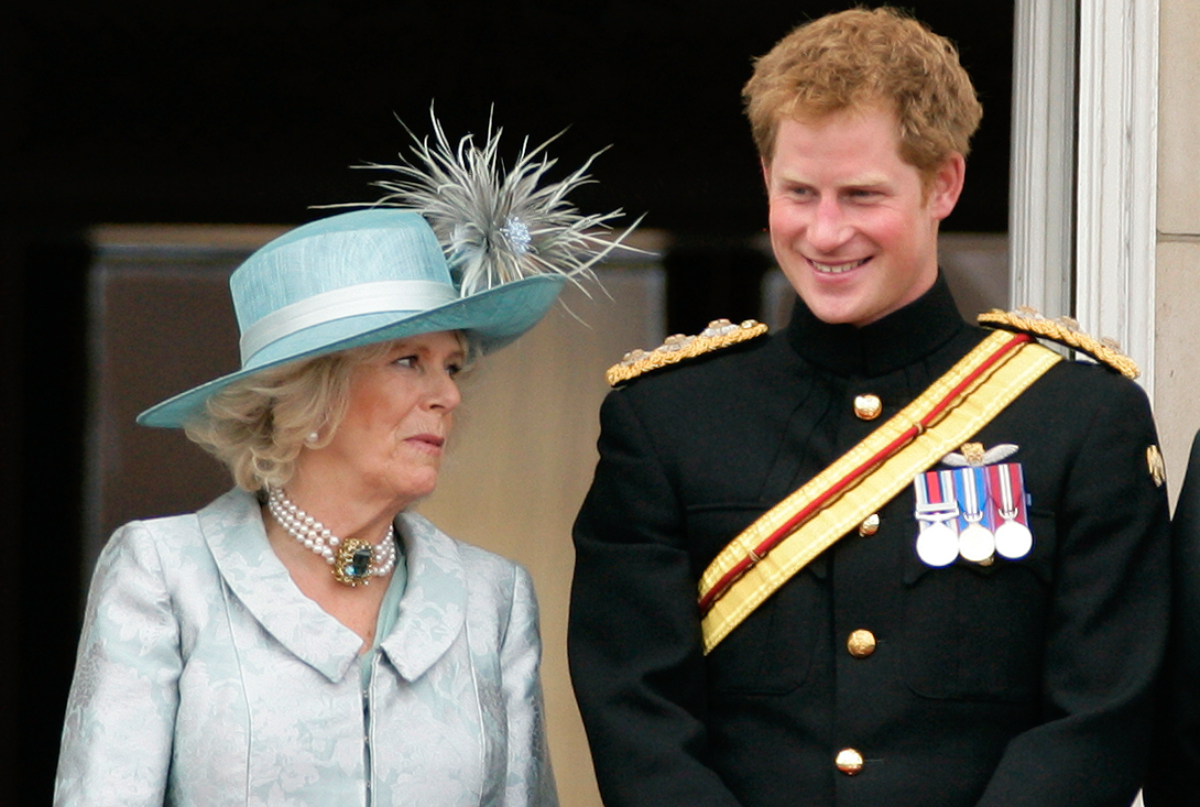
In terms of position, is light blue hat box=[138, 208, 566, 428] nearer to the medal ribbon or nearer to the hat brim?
the hat brim

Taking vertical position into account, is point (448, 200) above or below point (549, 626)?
above

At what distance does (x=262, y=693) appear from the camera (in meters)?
2.52

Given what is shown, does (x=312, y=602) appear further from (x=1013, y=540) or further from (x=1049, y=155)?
(x=1049, y=155)

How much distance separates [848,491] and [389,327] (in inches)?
25.0

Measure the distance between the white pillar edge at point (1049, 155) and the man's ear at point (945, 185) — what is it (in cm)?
120

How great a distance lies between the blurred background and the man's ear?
2.54 meters

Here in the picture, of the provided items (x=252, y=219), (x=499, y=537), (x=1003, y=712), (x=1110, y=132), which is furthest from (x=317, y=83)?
(x=1003, y=712)

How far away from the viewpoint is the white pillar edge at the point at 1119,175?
11.7ft

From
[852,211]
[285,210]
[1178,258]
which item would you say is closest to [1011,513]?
[852,211]

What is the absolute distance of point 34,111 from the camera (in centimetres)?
531

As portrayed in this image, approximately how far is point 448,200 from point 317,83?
264 cm

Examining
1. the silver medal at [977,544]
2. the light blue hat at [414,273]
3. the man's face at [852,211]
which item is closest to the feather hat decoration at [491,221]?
the light blue hat at [414,273]

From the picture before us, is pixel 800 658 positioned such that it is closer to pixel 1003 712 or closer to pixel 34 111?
pixel 1003 712

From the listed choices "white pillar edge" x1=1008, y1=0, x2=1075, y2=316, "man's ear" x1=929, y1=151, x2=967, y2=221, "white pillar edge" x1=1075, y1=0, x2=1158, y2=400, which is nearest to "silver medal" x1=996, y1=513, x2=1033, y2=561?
"man's ear" x1=929, y1=151, x2=967, y2=221
